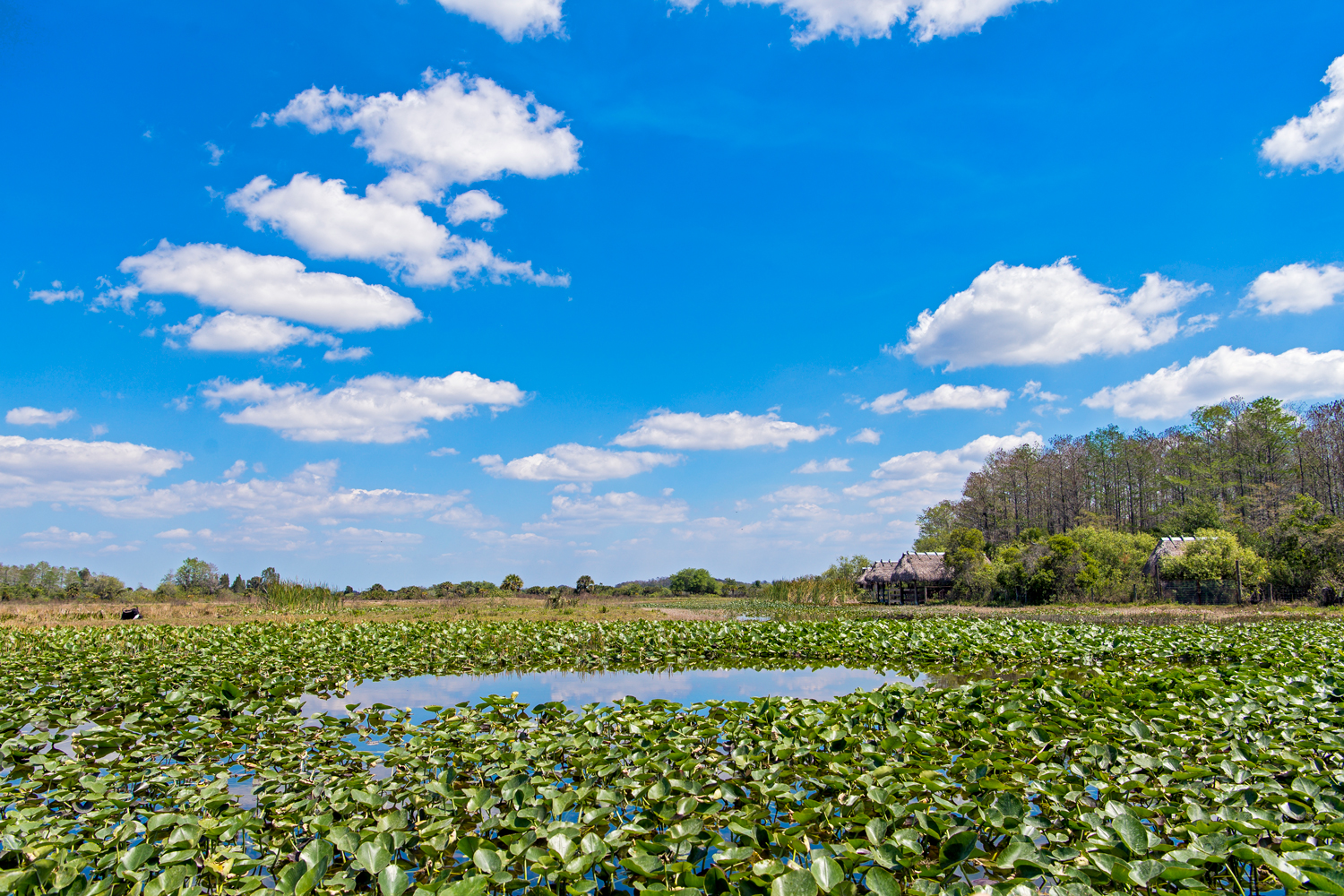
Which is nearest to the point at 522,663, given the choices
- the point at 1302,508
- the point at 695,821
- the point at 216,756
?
the point at 216,756

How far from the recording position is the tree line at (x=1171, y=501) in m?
24.0

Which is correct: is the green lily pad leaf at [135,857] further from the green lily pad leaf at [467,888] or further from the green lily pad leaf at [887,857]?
the green lily pad leaf at [887,857]

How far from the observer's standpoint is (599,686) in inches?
347

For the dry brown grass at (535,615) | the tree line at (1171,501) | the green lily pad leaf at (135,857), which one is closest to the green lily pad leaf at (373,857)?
the green lily pad leaf at (135,857)

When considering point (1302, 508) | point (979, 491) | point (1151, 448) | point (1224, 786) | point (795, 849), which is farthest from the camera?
point (979, 491)

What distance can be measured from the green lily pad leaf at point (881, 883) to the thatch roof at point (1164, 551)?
2948cm

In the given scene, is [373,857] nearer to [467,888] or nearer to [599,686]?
[467,888]

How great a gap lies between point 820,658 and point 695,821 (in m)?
8.94

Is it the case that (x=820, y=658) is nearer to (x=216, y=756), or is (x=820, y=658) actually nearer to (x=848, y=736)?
(x=848, y=736)

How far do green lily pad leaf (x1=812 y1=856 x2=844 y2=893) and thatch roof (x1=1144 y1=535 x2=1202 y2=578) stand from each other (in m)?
29.6

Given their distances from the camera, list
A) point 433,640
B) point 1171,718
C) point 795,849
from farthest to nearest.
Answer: point 433,640 < point 1171,718 < point 795,849

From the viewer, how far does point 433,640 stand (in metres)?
11.9

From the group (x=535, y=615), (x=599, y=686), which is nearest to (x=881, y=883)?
(x=599, y=686)

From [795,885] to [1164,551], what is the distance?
101 feet
